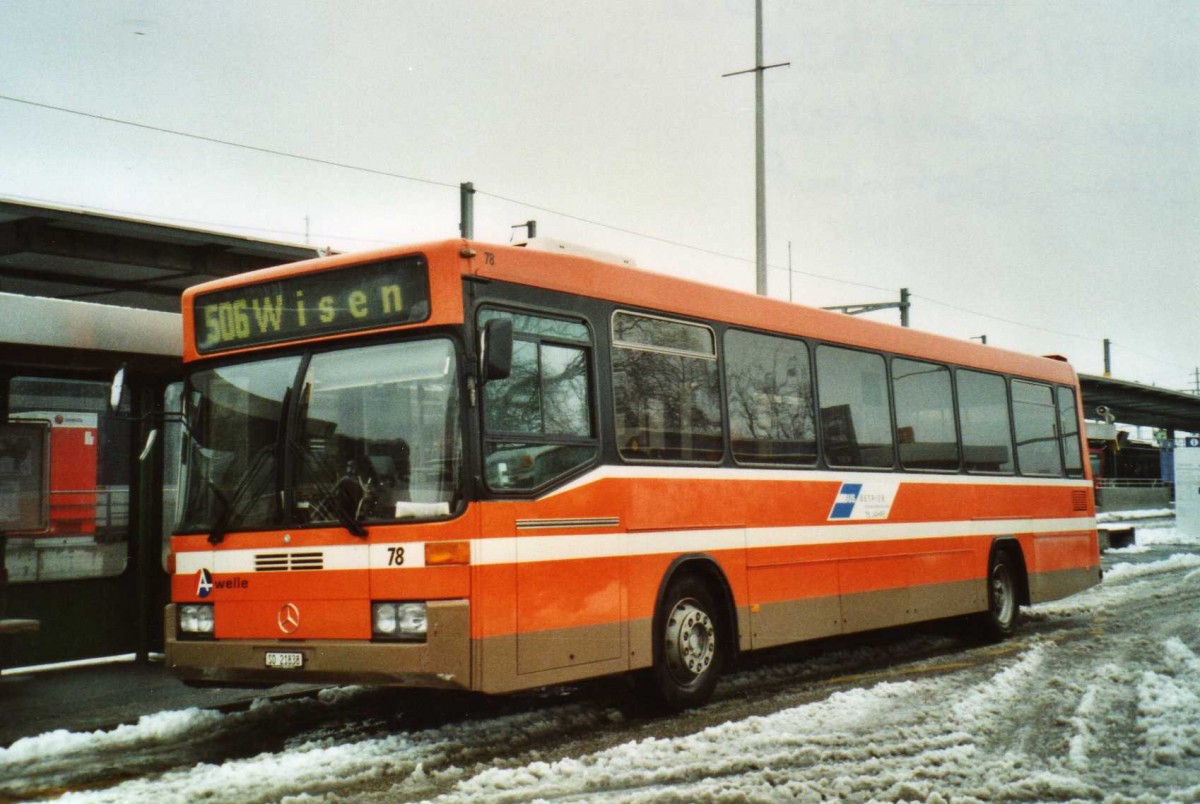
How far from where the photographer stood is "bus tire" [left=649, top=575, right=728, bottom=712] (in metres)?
8.75

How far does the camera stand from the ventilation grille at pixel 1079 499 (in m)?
15.7

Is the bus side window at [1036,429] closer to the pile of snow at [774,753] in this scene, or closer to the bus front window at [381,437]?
the pile of snow at [774,753]

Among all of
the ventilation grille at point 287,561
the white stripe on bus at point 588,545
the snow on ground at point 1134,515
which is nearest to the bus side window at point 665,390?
the white stripe on bus at point 588,545

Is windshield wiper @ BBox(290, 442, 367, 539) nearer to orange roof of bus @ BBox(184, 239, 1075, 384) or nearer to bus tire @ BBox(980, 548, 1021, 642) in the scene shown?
orange roof of bus @ BBox(184, 239, 1075, 384)

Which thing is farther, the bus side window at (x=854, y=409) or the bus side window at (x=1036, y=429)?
the bus side window at (x=1036, y=429)

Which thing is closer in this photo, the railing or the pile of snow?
the pile of snow

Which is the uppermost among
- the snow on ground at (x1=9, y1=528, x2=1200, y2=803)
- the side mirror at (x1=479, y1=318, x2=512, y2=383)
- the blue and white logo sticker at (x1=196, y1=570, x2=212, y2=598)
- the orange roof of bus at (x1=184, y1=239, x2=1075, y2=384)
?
the orange roof of bus at (x1=184, y1=239, x2=1075, y2=384)

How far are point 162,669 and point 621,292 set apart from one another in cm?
514

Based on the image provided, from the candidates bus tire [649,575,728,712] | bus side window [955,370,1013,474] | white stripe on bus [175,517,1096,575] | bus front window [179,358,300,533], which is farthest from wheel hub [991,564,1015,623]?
bus front window [179,358,300,533]

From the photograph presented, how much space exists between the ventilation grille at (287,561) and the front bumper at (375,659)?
45cm

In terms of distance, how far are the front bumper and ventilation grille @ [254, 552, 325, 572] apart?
446mm

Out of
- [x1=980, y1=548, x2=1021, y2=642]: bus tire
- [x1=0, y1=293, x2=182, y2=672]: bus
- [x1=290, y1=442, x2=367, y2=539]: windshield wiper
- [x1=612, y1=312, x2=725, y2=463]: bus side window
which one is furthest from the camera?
[x1=980, y1=548, x2=1021, y2=642]: bus tire

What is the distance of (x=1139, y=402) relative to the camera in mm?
65000

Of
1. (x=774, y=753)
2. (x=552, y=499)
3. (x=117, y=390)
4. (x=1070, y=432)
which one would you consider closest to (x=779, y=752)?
(x=774, y=753)
